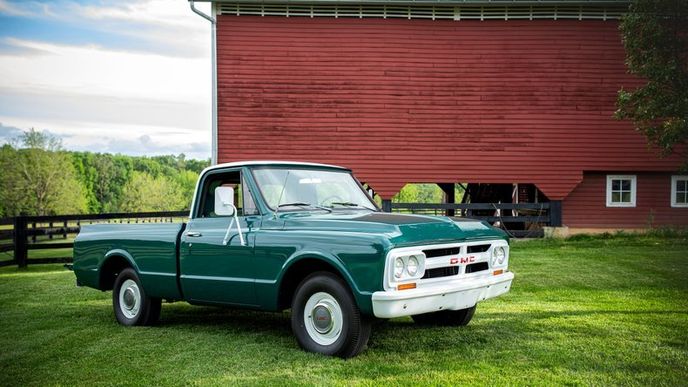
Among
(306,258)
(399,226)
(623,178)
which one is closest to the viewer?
(399,226)

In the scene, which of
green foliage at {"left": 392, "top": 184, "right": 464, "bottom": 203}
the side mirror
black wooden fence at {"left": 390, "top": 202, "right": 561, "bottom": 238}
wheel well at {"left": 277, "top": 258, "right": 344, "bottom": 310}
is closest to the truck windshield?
the side mirror

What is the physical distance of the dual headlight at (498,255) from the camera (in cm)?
671

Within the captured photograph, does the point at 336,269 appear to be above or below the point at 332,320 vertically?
above

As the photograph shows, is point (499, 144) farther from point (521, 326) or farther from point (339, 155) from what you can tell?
point (521, 326)

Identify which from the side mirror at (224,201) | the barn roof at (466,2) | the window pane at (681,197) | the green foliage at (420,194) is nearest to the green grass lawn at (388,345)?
the side mirror at (224,201)

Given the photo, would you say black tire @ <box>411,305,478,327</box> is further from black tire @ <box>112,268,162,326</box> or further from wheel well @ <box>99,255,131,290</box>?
wheel well @ <box>99,255,131,290</box>

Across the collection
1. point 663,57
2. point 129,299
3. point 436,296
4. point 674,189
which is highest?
point 663,57

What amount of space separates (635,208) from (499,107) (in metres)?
5.62

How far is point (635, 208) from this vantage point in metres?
21.7

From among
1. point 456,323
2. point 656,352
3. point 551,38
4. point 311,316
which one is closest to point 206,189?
point 311,316

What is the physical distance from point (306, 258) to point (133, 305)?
2.99 metres

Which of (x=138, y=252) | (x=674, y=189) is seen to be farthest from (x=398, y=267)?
(x=674, y=189)

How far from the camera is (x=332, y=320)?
6031mm

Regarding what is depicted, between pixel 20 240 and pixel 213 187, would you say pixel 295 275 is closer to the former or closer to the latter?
pixel 213 187
